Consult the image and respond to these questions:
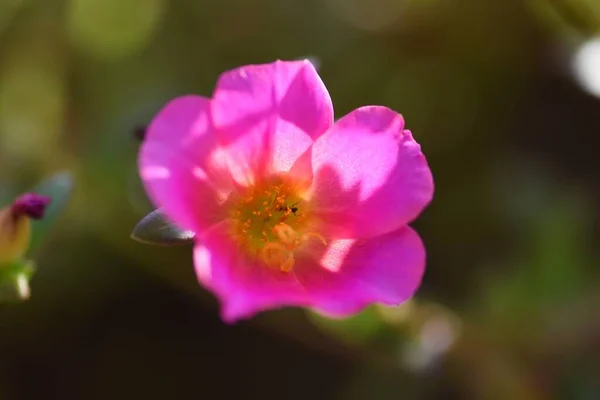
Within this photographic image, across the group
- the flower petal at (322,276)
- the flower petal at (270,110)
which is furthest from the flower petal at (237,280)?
the flower petal at (270,110)

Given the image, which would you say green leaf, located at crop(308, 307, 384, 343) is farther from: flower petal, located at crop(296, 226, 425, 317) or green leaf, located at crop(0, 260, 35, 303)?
green leaf, located at crop(0, 260, 35, 303)

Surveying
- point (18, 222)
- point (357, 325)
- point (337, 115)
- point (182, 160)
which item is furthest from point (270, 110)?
point (337, 115)

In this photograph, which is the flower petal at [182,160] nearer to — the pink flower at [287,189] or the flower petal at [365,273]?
the pink flower at [287,189]

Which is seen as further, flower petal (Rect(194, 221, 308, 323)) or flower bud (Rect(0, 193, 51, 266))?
flower bud (Rect(0, 193, 51, 266))

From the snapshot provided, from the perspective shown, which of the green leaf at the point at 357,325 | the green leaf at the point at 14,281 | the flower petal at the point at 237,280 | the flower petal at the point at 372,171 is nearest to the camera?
the flower petal at the point at 237,280

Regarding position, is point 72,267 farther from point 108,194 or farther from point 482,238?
point 482,238

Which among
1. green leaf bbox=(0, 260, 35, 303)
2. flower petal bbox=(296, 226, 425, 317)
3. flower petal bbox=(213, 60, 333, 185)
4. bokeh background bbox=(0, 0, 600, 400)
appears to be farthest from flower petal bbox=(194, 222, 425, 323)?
bokeh background bbox=(0, 0, 600, 400)
